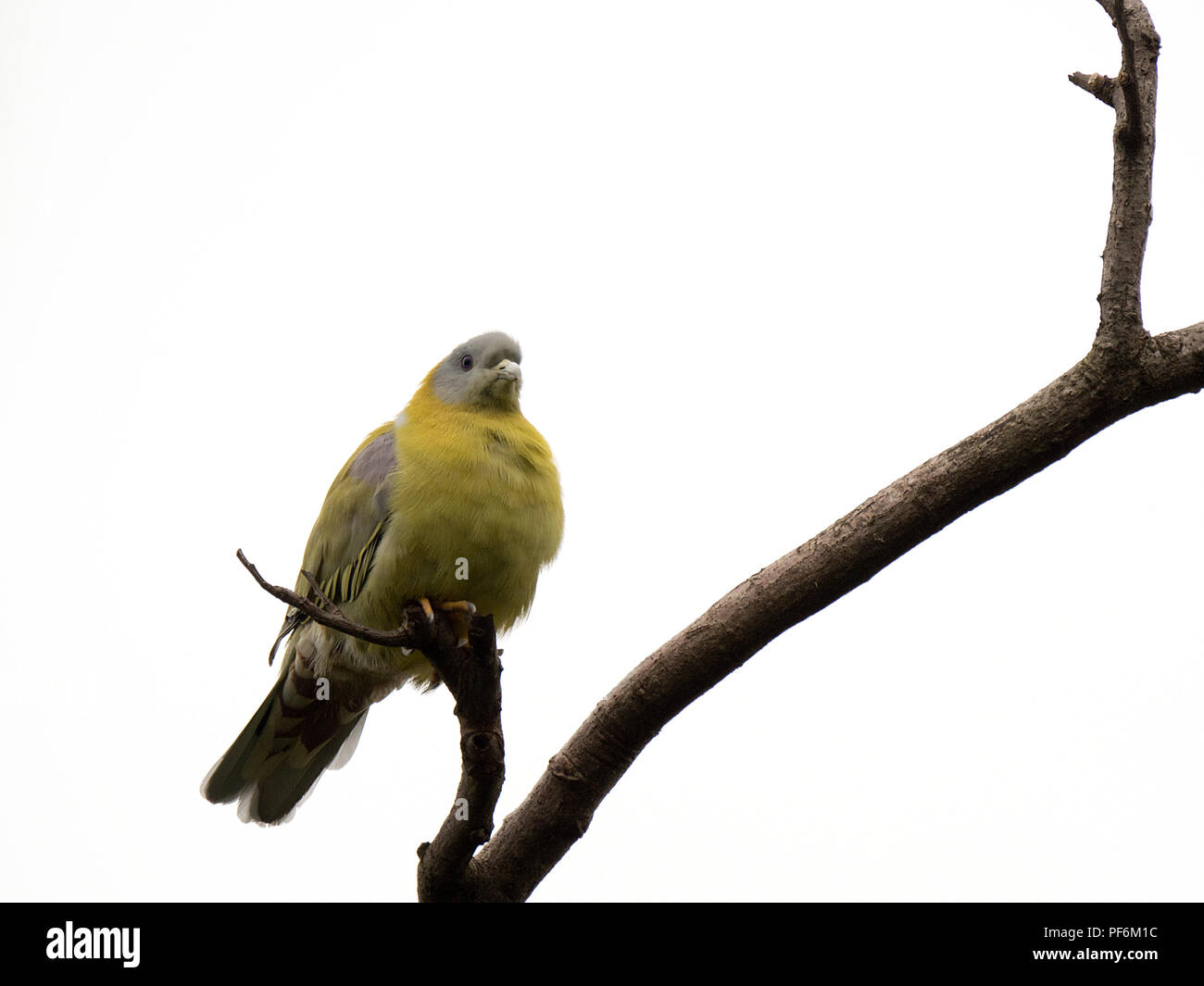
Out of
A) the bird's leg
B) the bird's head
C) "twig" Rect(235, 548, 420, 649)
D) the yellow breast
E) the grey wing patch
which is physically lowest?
"twig" Rect(235, 548, 420, 649)

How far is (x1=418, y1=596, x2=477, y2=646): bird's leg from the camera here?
15.6ft

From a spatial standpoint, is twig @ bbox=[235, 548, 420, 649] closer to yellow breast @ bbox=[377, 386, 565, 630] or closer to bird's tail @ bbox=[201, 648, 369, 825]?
yellow breast @ bbox=[377, 386, 565, 630]

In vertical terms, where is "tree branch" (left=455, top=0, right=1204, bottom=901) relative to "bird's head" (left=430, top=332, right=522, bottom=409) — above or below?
below

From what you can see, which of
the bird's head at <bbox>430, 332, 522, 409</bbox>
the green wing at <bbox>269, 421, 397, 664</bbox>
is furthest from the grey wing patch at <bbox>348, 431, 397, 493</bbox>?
the bird's head at <bbox>430, 332, 522, 409</bbox>

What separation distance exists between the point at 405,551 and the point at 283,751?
167 cm

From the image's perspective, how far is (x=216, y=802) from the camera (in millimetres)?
5918

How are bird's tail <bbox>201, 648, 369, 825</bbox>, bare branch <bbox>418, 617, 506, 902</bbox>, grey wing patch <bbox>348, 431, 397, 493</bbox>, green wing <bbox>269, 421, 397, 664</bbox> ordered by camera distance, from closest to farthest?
bare branch <bbox>418, 617, 506, 902</bbox>, green wing <bbox>269, 421, 397, 664</bbox>, grey wing patch <bbox>348, 431, 397, 493</bbox>, bird's tail <bbox>201, 648, 369, 825</bbox>

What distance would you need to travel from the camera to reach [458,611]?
4871 millimetres

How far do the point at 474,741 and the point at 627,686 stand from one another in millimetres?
606

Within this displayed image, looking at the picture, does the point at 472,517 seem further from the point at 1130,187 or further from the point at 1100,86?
the point at 1100,86

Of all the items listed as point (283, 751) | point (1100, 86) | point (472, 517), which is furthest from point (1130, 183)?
point (283, 751)

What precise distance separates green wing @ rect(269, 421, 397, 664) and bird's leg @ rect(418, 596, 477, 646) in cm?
37
